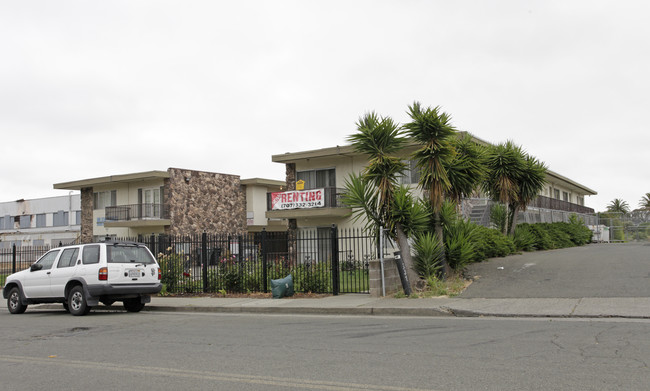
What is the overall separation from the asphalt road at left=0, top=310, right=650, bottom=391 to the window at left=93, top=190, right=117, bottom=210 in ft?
97.7

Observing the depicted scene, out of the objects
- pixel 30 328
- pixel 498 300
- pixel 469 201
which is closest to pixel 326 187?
pixel 469 201

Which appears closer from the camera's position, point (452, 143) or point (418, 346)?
point (418, 346)

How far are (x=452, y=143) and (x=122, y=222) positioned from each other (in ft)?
92.5

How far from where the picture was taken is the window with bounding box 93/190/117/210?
39.9 metres

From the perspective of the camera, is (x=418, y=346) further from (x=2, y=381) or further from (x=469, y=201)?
(x=469, y=201)

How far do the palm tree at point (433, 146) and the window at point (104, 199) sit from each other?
2998 cm

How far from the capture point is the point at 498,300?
12922 millimetres

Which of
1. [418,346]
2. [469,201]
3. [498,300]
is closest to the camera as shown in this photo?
Result: [418,346]

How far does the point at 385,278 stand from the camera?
14.7 meters

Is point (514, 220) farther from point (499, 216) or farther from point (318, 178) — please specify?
point (318, 178)

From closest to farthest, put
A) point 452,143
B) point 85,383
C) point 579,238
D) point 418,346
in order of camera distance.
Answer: point 85,383 → point 418,346 → point 452,143 → point 579,238

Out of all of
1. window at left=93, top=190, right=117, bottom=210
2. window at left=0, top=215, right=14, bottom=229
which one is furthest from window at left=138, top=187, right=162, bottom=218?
window at left=0, top=215, right=14, bottom=229

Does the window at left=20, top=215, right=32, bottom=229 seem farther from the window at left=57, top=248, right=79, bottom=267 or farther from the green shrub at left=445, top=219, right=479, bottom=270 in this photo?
the green shrub at left=445, top=219, right=479, bottom=270

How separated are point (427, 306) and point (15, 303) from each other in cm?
1132
